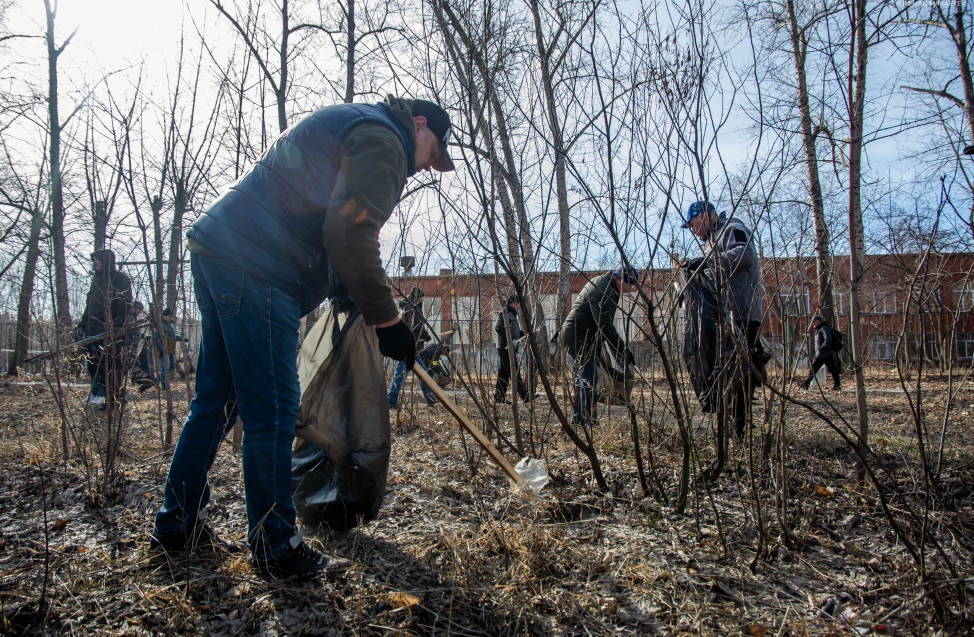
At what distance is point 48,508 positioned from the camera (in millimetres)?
2352

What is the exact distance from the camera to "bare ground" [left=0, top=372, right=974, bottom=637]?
1517mm

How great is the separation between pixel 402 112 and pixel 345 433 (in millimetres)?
1123

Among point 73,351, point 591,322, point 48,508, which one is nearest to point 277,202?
point 48,508

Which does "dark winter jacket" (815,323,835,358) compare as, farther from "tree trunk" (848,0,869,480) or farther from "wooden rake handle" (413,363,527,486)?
"wooden rake handle" (413,363,527,486)

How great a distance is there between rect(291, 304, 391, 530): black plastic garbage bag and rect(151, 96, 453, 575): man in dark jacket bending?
28 centimetres

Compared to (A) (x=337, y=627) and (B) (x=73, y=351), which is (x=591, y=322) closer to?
(A) (x=337, y=627)

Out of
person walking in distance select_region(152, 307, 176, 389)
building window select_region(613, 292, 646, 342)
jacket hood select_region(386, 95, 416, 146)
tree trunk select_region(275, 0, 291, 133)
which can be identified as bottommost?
person walking in distance select_region(152, 307, 176, 389)

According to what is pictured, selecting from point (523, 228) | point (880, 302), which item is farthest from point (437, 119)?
point (880, 302)

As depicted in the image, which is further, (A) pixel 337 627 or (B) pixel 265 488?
(B) pixel 265 488

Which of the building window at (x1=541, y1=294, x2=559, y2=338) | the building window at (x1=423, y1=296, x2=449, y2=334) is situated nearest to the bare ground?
the building window at (x1=423, y1=296, x2=449, y2=334)

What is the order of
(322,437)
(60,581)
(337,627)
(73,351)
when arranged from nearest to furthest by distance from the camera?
(337,627) → (60,581) → (322,437) → (73,351)

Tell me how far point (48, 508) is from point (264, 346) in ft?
4.84

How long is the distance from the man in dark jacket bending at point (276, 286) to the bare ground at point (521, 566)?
17cm

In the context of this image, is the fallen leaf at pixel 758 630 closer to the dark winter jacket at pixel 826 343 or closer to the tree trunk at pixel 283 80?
the tree trunk at pixel 283 80
